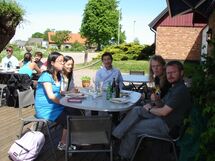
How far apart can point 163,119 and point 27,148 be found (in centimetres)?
174

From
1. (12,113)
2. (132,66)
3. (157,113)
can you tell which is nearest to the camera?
(157,113)

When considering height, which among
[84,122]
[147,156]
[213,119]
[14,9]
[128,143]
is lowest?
[147,156]

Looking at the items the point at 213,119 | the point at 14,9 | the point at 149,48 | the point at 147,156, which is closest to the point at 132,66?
the point at 149,48

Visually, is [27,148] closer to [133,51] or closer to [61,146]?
[61,146]

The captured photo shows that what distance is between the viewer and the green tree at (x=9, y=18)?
35.4 feet

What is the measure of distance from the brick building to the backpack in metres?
23.9

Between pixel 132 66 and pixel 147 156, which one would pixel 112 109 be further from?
pixel 132 66

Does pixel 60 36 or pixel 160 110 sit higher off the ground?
pixel 60 36

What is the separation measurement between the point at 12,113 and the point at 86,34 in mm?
51306

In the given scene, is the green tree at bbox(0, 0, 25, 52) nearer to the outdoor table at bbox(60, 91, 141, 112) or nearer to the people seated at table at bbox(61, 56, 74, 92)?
the people seated at table at bbox(61, 56, 74, 92)

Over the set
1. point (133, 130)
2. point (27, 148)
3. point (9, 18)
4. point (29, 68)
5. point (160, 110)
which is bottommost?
point (27, 148)

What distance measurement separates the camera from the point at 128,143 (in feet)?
14.6

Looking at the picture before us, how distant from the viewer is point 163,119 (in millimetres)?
4430

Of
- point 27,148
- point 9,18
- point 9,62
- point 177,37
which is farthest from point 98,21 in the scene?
point 27,148
